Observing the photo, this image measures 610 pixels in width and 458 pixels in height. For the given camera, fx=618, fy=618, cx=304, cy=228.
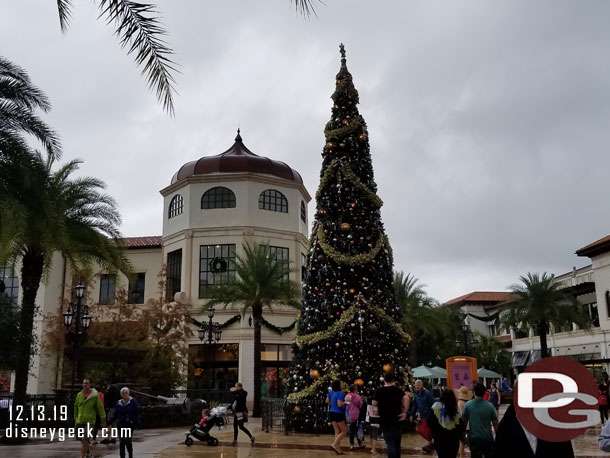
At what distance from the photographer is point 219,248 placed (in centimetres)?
4197

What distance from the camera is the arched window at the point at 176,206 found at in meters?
43.9

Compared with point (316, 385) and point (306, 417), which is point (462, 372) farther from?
point (306, 417)

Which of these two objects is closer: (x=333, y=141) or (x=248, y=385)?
(x=333, y=141)

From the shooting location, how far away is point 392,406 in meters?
9.88

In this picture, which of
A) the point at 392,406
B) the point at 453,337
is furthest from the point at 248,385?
the point at 392,406

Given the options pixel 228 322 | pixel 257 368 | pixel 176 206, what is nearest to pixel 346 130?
pixel 257 368

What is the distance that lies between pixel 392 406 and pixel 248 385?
1206 inches

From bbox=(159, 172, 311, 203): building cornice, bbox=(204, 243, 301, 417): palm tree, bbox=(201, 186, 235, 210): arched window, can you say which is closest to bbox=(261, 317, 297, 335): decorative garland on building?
bbox=(201, 186, 235, 210): arched window

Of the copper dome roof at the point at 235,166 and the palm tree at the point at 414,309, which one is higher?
the copper dome roof at the point at 235,166

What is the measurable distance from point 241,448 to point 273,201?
1160 inches

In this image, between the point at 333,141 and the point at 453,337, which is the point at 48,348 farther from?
the point at 453,337

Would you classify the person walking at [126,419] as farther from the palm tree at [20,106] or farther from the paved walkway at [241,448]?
the palm tree at [20,106]

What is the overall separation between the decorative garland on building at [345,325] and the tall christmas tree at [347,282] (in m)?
0.03

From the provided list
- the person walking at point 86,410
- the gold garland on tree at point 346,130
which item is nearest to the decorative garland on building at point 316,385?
the person walking at point 86,410
